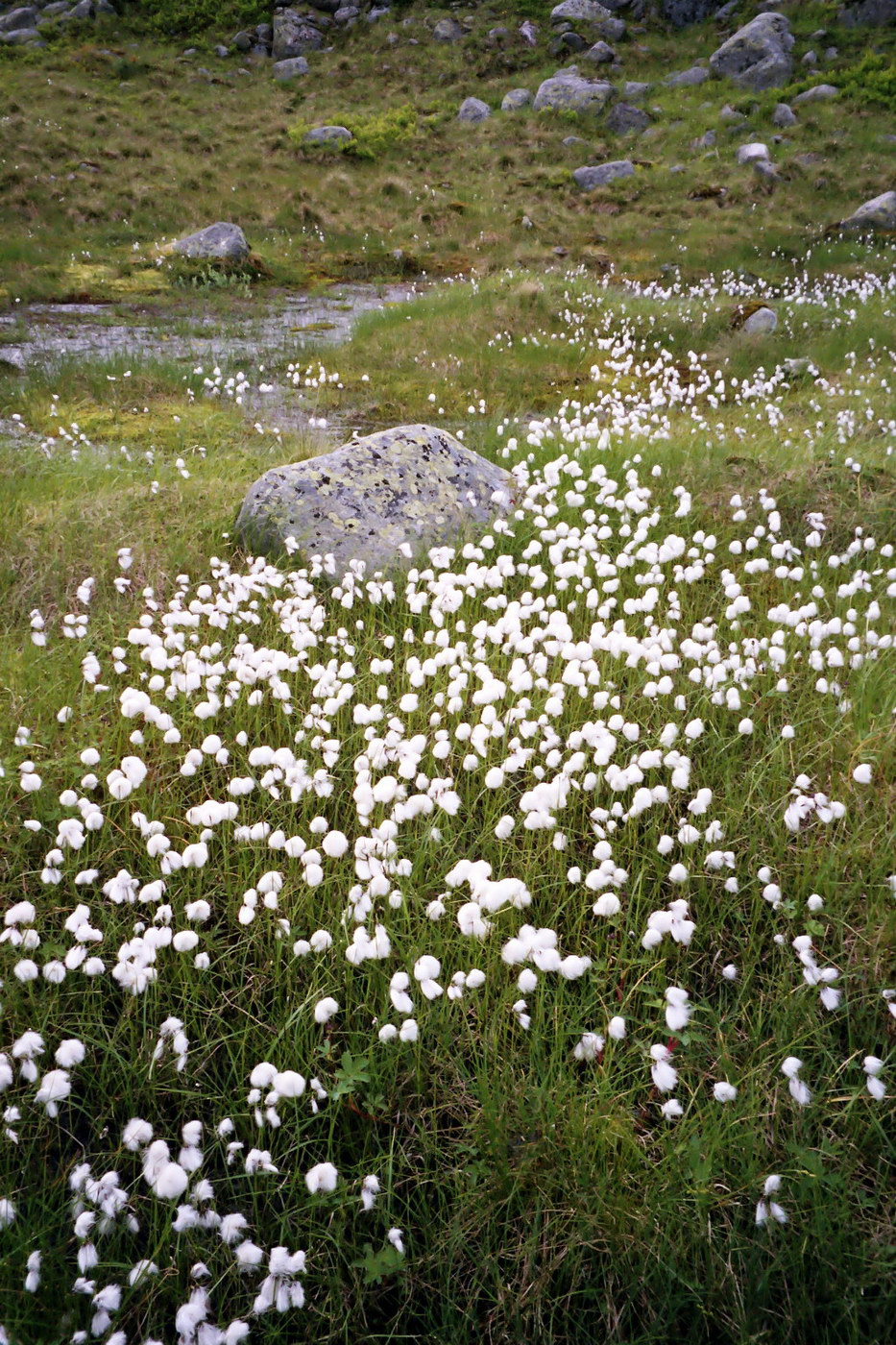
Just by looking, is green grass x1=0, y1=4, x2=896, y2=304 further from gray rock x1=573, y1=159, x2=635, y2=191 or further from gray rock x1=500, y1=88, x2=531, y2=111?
gray rock x1=500, y1=88, x2=531, y2=111

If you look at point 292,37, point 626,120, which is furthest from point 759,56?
point 292,37

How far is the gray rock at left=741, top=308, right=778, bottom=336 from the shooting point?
37.6ft

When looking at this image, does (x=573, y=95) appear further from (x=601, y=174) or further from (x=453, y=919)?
(x=453, y=919)

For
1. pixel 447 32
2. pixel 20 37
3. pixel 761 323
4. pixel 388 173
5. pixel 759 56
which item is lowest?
pixel 761 323

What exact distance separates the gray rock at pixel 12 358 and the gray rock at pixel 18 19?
36.9 meters

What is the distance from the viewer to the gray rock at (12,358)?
9469mm

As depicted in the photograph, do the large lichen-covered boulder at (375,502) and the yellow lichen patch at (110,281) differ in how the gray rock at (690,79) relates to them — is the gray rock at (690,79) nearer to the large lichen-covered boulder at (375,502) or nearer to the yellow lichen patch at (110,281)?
the yellow lichen patch at (110,281)

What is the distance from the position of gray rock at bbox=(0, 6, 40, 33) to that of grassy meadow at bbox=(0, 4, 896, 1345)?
4323 centimetres

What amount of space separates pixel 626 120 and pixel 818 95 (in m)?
6.26

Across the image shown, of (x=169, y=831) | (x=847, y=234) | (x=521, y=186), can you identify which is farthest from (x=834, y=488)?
(x=521, y=186)

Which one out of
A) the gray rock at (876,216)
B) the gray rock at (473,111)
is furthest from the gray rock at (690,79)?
the gray rock at (876,216)

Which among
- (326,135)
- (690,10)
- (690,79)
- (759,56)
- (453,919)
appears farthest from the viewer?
(690,10)

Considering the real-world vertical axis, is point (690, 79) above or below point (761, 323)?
above

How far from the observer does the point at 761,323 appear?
457 inches
